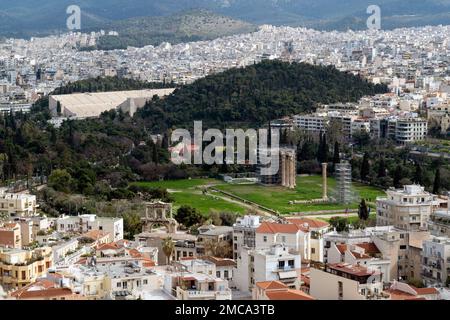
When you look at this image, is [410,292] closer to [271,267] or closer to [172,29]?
[271,267]

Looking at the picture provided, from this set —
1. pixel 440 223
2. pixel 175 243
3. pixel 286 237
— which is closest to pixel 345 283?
pixel 286 237

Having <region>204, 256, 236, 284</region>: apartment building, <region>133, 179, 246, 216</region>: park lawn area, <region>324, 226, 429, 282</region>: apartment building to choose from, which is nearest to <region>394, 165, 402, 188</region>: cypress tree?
<region>133, 179, 246, 216</region>: park lawn area

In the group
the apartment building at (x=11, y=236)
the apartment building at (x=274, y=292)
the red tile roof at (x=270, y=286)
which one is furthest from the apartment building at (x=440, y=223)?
the apartment building at (x=274, y=292)

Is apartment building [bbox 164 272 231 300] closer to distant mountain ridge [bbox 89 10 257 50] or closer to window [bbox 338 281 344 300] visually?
window [bbox 338 281 344 300]

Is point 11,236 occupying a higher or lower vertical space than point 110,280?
lower

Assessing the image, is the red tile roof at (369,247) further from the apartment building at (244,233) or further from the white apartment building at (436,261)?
the apartment building at (244,233)
